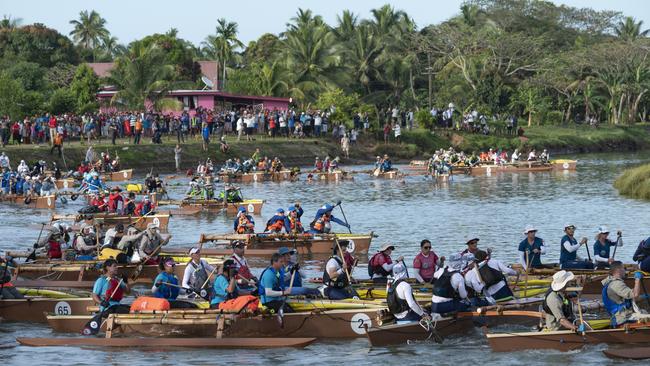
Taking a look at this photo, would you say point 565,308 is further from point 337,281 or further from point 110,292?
point 110,292

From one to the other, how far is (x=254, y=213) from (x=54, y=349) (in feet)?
80.4

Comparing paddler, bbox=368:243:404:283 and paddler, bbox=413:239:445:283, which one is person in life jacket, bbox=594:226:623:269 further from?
paddler, bbox=368:243:404:283

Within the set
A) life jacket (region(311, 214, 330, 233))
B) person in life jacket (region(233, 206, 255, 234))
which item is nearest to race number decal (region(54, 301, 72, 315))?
person in life jacket (region(233, 206, 255, 234))

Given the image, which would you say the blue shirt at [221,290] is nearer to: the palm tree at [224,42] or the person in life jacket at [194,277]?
the person in life jacket at [194,277]

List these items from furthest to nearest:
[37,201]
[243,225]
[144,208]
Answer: [37,201], [144,208], [243,225]

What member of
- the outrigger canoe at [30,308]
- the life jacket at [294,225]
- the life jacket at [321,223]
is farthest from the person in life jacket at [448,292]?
the life jacket at [294,225]

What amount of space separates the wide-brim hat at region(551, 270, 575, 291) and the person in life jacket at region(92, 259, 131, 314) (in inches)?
331

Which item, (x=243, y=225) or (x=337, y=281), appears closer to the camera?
(x=337, y=281)

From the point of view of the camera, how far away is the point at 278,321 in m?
21.4

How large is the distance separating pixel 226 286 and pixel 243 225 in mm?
12597

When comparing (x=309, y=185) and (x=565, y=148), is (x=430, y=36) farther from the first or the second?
(x=309, y=185)

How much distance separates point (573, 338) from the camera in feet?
64.5

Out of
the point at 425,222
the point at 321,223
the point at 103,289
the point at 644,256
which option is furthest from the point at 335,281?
the point at 425,222

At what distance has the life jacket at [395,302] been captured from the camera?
814 inches
